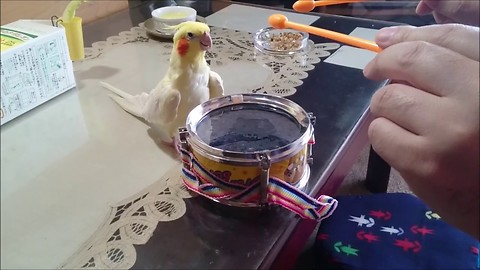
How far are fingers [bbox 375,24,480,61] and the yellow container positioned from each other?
58cm

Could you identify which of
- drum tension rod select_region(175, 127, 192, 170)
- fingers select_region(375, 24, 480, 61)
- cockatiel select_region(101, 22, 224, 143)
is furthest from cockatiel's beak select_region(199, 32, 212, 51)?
fingers select_region(375, 24, 480, 61)

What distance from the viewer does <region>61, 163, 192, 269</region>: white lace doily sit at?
477 mm

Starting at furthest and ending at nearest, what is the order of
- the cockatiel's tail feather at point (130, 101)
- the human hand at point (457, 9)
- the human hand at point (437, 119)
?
the cockatiel's tail feather at point (130, 101)
the human hand at point (457, 9)
the human hand at point (437, 119)

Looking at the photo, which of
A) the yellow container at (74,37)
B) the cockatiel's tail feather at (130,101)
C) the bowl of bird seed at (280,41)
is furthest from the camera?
the bowl of bird seed at (280,41)

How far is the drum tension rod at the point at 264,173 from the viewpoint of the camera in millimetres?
503

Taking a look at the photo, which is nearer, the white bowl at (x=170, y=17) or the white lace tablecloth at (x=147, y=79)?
the white lace tablecloth at (x=147, y=79)

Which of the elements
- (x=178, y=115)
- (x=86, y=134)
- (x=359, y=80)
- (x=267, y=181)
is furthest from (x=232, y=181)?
(x=359, y=80)

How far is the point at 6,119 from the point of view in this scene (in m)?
0.70

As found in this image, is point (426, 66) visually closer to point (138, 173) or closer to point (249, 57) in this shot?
point (138, 173)

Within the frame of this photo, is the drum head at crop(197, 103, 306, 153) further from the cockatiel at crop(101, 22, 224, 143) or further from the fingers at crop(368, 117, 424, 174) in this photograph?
the fingers at crop(368, 117, 424, 174)

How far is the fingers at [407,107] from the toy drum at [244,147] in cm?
15

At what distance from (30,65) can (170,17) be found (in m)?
0.42

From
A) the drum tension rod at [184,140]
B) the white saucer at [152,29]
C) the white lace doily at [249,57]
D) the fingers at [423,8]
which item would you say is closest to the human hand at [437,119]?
the fingers at [423,8]

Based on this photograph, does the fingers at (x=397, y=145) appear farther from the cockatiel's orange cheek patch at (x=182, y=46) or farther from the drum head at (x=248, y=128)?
the cockatiel's orange cheek patch at (x=182, y=46)
